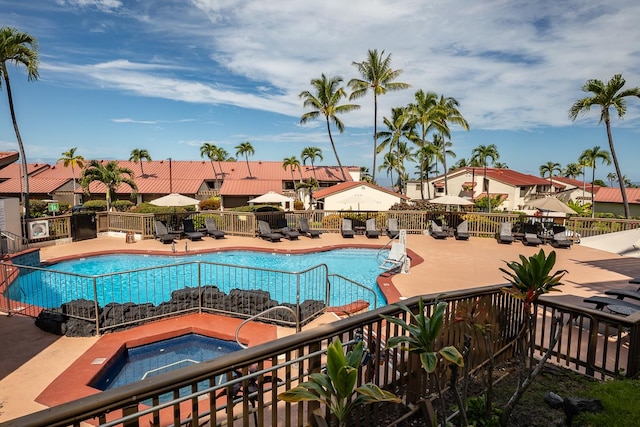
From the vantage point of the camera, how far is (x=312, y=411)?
7.54 feet

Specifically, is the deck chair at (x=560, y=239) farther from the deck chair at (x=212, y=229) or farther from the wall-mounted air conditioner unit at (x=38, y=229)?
the wall-mounted air conditioner unit at (x=38, y=229)

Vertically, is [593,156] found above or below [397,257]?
above

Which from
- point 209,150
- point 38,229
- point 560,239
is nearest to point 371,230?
point 560,239

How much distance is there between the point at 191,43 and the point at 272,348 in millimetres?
20841

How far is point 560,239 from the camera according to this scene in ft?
47.8

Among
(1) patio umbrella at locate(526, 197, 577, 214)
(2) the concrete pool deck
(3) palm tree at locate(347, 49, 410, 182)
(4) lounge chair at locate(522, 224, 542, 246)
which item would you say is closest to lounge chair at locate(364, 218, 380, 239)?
(2) the concrete pool deck

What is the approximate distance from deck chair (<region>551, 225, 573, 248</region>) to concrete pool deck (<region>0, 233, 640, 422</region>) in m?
0.30

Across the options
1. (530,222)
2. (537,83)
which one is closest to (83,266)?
(530,222)

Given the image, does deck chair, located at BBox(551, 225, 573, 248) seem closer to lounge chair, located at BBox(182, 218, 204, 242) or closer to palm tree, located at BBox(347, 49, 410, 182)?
lounge chair, located at BBox(182, 218, 204, 242)

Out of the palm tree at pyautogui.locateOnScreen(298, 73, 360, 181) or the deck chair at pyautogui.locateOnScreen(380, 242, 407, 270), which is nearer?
the deck chair at pyautogui.locateOnScreen(380, 242, 407, 270)

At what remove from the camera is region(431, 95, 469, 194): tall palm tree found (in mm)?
28856

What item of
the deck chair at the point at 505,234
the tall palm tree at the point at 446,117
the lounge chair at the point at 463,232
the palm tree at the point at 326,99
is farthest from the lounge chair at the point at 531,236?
the palm tree at the point at 326,99

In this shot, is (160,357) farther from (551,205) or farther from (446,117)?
(446,117)

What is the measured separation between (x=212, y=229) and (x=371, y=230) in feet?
24.2
